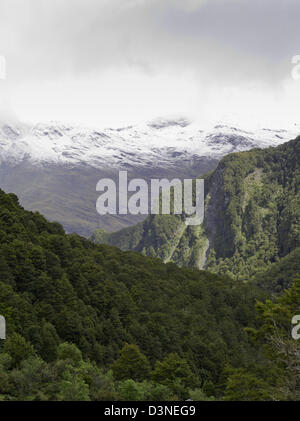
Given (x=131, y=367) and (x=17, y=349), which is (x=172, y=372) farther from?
(x=17, y=349)

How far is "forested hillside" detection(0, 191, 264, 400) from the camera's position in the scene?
38875 mm

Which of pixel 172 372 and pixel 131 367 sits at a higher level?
pixel 131 367

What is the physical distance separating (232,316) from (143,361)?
71450 millimetres

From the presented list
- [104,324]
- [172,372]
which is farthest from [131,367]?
[104,324]

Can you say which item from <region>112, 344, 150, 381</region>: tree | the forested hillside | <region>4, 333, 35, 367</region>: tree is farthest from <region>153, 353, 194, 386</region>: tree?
<region>4, 333, 35, 367</region>: tree

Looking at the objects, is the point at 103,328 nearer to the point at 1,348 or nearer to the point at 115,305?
the point at 115,305

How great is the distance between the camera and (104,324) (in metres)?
79.8

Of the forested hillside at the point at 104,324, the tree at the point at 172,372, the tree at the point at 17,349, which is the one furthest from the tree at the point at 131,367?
the tree at the point at 17,349

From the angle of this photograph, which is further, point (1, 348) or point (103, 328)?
point (103, 328)

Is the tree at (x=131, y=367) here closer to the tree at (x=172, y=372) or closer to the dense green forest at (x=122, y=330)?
the dense green forest at (x=122, y=330)

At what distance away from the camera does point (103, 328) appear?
78.8 meters

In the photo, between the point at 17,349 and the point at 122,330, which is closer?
the point at 17,349
